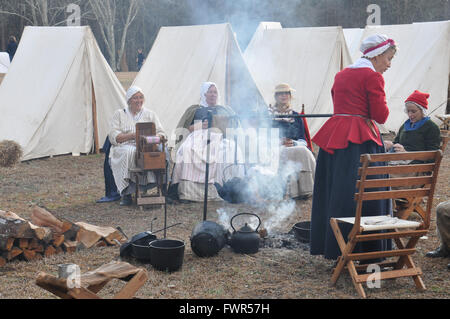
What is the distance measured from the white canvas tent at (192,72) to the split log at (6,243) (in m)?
4.33

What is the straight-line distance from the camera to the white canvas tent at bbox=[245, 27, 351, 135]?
9422mm

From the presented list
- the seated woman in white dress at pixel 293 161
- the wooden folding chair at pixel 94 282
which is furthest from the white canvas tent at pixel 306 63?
the wooden folding chair at pixel 94 282

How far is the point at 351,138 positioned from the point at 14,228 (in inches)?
→ 89.3

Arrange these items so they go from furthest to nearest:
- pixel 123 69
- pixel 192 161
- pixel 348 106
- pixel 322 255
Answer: pixel 123 69 → pixel 192 161 → pixel 322 255 → pixel 348 106

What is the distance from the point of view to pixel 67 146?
323 inches

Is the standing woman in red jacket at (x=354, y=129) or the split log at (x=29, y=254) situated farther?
the split log at (x=29, y=254)

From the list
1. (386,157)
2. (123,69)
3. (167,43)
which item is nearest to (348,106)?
(386,157)

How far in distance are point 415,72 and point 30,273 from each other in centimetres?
860

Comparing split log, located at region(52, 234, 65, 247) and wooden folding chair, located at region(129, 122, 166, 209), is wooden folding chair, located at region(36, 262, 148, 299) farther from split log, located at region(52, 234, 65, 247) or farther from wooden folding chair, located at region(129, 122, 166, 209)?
wooden folding chair, located at region(129, 122, 166, 209)

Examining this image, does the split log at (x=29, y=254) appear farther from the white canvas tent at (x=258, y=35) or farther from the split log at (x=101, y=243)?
the white canvas tent at (x=258, y=35)

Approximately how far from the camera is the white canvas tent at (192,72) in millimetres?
7723

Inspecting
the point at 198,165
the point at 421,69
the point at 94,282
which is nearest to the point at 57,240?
the point at 94,282

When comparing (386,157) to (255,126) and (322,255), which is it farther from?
(255,126)

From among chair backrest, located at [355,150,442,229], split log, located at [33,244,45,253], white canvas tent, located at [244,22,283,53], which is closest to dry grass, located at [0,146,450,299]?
split log, located at [33,244,45,253]
